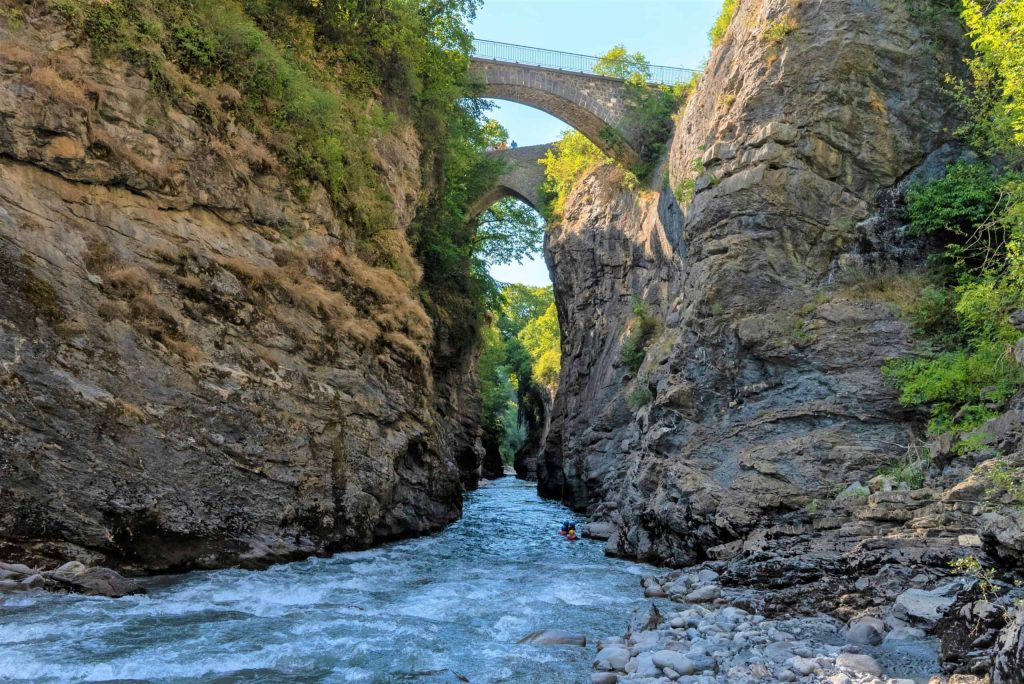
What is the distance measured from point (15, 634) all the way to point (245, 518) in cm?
433

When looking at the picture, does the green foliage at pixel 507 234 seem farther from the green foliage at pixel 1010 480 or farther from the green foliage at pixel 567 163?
the green foliage at pixel 1010 480

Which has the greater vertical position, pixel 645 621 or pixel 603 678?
pixel 603 678

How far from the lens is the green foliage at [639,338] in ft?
71.9

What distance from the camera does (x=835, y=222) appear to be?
14680mm

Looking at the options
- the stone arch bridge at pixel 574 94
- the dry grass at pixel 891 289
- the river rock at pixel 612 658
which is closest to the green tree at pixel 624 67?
the stone arch bridge at pixel 574 94

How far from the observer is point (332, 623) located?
8086 millimetres

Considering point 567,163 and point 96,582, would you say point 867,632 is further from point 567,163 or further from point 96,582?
point 567,163

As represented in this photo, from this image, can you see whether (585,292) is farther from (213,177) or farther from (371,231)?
(213,177)

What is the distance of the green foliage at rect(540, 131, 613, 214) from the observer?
30.0 meters

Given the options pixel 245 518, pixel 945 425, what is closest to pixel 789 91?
pixel 945 425

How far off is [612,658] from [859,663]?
2235 mm

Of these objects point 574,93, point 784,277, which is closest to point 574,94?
point 574,93

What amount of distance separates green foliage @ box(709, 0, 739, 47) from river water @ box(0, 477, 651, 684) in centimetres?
1465

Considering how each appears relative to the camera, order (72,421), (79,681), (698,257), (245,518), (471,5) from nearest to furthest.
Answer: (79,681) < (72,421) < (245,518) < (698,257) < (471,5)
